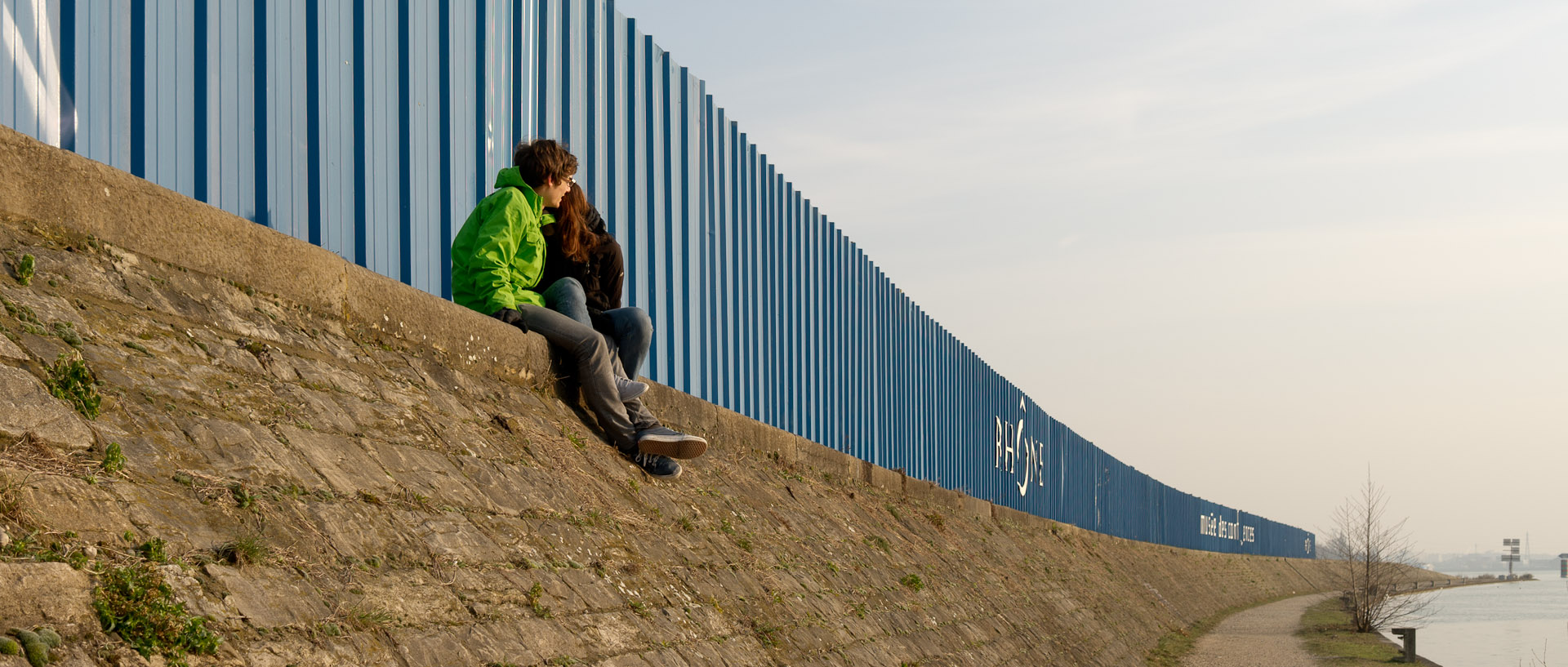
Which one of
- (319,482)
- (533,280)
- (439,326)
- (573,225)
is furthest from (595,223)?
(319,482)

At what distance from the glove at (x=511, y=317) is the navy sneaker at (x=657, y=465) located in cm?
74

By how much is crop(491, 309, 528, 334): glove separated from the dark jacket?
0.38 meters

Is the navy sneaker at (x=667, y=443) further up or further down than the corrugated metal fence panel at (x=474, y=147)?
further down

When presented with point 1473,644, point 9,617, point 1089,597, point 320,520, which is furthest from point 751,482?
point 1473,644

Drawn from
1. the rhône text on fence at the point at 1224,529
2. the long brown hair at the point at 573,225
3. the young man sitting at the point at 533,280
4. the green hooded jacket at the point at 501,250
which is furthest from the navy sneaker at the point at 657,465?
the rhône text on fence at the point at 1224,529

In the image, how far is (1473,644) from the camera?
24.5 m

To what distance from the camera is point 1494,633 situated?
29.0 meters

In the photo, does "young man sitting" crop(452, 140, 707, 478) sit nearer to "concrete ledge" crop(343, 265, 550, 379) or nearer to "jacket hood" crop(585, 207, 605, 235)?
"concrete ledge" crop(343, 265, 550, 379)

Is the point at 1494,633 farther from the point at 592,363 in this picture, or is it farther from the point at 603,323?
the point at 592,363

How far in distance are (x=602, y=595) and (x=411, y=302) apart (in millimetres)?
1329

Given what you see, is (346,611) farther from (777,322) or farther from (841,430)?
(841,430)

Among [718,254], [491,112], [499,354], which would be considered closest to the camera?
[499,354]

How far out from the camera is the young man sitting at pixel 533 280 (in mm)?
5031

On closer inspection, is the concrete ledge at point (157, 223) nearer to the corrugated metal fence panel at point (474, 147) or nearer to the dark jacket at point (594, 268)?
the corrugated metal fence panel at point (474, 147)
